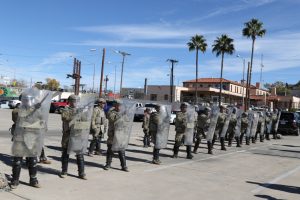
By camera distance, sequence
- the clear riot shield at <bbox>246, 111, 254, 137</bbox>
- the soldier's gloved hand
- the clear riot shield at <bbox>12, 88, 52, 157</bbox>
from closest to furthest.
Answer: the clear riot shield at <bbox>12, 88, 52, 157</bbox> → the soldier's gloved hand → the clear riot shield at <bbox>246, 111, 254, 137</bbox>

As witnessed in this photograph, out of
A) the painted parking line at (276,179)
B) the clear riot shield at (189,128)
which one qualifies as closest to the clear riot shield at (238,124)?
the painted parking line at (276,179)

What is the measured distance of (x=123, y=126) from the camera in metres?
10.5

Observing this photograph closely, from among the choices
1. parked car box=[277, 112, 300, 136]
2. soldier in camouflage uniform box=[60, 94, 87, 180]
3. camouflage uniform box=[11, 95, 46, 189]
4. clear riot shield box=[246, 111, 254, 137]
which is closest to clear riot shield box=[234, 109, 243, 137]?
clear riot shield box=[246, 111, 254, 137]

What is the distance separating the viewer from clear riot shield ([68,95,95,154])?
9.09 metres

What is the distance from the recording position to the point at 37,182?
7.93 m

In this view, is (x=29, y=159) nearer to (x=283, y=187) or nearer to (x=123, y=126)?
(x=123, y=126)

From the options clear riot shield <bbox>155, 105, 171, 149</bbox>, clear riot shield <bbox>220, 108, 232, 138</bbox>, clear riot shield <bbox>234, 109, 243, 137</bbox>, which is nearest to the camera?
clear riot shield <bbox>155, 105, 171, 149</bbox>

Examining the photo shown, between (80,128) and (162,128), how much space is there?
3648 millimetres

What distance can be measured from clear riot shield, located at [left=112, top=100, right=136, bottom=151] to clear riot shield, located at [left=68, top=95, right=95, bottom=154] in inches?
46.6

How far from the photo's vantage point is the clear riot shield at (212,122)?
51.2 ft

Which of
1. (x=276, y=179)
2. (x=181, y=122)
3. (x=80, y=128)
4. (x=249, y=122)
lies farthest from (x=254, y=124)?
(x=80, y=128)

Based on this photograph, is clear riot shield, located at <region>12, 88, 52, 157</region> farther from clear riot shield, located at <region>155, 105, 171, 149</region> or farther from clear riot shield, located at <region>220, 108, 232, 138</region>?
clear riot shield, located at <region>220, 108, 232, 138</region>

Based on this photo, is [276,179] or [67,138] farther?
[276,179]

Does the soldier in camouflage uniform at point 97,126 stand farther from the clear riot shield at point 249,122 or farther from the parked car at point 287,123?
the parked car at point 287,123
